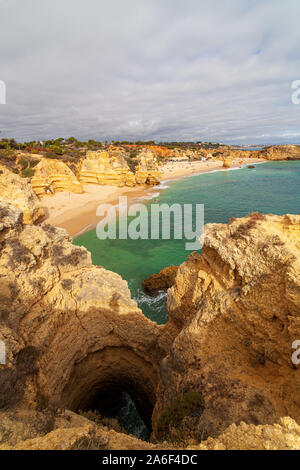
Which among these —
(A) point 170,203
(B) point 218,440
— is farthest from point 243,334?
(A) point 170,203

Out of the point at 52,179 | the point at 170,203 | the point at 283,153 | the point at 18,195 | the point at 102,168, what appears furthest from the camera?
the point at 283,153

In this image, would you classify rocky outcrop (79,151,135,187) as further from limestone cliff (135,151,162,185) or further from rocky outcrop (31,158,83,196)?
rocky outcrop (31,158,83,196)

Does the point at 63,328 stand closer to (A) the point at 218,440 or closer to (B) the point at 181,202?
(A) the point at 218,440

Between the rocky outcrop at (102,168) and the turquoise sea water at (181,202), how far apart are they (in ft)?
33.1

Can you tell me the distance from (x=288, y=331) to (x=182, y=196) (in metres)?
44.6

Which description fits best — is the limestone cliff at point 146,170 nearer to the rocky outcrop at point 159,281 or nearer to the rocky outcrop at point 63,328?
the rocky outcrop at point 159,281

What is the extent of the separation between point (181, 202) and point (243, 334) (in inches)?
1536

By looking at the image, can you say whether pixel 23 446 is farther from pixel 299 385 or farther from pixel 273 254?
pixel 273 254

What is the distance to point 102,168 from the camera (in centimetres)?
4534

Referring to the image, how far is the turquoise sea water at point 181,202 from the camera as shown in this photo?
20194mm

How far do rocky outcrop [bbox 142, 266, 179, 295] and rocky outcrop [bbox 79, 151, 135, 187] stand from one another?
1321 inches

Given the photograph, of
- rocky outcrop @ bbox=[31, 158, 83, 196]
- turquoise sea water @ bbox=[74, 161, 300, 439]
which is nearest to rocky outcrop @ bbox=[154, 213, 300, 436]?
turquoise sea water @ bbox=[74, 161, 300, 439]

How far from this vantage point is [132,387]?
35.2 feet
